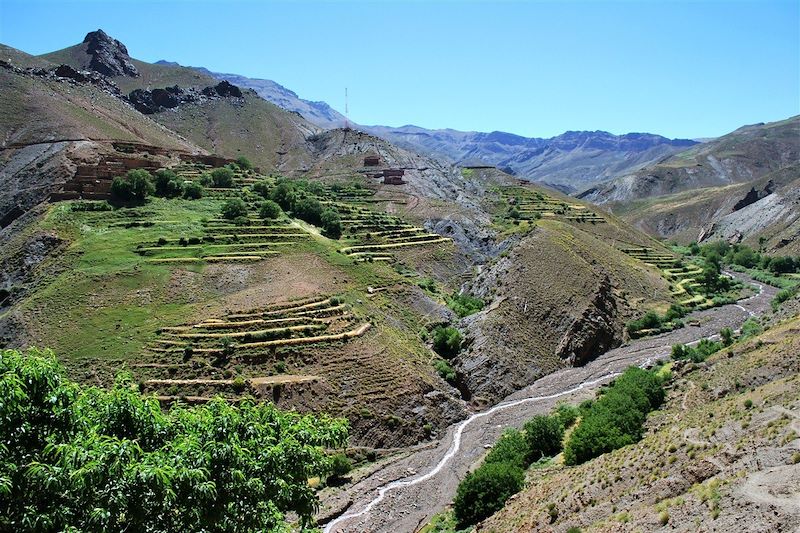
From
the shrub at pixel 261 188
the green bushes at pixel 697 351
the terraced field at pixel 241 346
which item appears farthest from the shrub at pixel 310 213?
the green bushes at pixel 697 351

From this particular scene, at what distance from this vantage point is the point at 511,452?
38969mm

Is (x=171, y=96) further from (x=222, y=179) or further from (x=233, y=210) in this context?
(x=233, y=210)

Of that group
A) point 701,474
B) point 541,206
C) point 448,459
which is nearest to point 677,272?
point 541,206

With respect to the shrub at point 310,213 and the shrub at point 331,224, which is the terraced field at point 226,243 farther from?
the shrub at point 310,213

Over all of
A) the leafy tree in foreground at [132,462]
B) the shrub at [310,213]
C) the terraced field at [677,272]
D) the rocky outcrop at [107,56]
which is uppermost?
the rocky outcrop at [107,56]

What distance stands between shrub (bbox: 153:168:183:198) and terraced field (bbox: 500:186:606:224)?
6190 centimetres

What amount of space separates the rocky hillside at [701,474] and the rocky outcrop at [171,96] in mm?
159954

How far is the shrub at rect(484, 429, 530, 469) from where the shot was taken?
126 ft

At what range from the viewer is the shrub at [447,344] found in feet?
190

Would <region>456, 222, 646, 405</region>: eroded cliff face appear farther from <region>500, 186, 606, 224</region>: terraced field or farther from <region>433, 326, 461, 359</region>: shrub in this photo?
<region>500, 186, 606, 224</region>: terraced field

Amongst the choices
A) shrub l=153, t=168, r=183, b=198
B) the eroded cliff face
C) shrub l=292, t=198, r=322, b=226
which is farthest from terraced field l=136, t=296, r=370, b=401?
shrub l=153, t=168, r=183, b=198

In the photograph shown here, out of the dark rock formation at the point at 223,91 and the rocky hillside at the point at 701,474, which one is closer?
the rocky hillside at the point at 701,474

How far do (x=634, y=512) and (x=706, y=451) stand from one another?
550 cm

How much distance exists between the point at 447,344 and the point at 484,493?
25.0m
